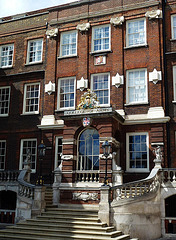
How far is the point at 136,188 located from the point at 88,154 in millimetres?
3575

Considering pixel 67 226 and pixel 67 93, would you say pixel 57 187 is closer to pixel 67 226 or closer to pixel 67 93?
pixel 67 226

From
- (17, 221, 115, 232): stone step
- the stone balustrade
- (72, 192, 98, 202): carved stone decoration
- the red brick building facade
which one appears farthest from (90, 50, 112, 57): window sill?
(17, 221, 115, 232): stone step

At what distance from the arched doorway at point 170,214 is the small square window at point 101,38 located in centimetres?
980

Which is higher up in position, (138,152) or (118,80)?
(118,80)

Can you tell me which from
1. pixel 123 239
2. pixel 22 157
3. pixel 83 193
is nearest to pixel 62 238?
pixel 123 239

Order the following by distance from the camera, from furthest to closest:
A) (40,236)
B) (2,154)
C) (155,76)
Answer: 1. (2,154)
2. (155,76)
3. (40,236)

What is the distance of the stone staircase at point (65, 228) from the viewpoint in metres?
13.0

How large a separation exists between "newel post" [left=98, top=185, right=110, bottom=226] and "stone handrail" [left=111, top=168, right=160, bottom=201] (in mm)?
311

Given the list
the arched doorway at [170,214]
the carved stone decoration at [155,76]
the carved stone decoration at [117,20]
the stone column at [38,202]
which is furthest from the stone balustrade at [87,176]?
the carved stone decoration at [117,20]

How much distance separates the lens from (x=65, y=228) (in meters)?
13.8

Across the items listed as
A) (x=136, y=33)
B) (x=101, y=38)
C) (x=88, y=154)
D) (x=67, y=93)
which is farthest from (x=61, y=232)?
(x=136, y=33)

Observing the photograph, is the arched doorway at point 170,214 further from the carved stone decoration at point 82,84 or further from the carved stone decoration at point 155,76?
the carved stone decoration at point 82,84

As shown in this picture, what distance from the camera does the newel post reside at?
46.0 feet

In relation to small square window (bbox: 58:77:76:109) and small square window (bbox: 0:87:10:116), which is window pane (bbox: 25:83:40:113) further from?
small square window (bbox: 58:77:76:109)
